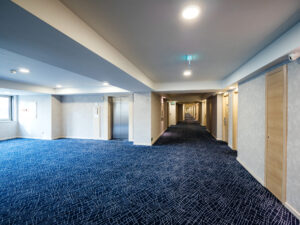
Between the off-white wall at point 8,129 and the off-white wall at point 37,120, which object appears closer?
the off-white wall at point 8,129

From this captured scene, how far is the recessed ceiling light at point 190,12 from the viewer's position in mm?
1484

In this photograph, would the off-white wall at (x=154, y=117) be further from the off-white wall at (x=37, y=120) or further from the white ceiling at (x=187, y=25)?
the off-white wall at (x=37, y=120)

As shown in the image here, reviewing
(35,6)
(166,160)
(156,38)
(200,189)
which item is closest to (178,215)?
(200,189)

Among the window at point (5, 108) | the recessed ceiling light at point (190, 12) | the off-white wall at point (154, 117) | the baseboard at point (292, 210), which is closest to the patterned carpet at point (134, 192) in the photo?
the baseboard at point (292, 210)

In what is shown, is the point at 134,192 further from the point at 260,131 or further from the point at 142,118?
the point at 142,118

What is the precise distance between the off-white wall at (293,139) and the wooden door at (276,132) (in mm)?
76

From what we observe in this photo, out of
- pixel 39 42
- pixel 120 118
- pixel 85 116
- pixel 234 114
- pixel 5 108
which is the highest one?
pixel 39 42

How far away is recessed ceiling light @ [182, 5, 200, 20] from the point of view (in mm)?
1484

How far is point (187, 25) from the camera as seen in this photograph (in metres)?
1.81

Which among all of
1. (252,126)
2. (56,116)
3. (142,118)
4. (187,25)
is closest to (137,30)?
(187,25)

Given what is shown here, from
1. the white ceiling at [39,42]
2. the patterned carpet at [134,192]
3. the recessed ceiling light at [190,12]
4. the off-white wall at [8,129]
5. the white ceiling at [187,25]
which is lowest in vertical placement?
the patterned carpet at [134,192]

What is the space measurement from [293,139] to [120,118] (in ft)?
21.4

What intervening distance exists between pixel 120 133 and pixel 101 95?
2.37 metres

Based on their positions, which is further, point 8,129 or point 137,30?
point 8,129
